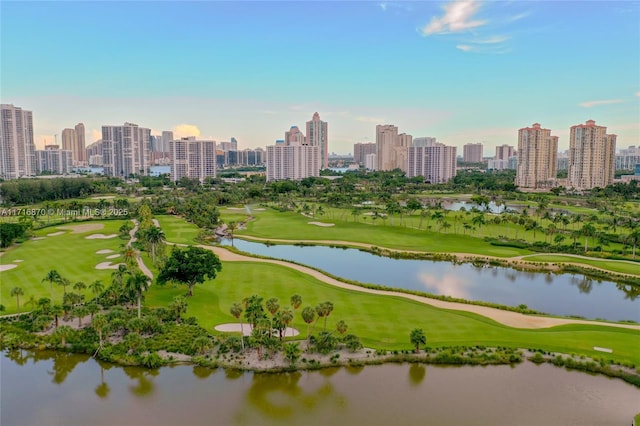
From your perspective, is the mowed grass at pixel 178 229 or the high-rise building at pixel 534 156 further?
the high-rise building at pixel 534 156

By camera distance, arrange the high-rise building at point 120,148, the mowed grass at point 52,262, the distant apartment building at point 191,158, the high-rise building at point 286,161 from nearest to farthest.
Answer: the mowed grass at point 52,262, the distant apartment building at point 191,158, the high-rise building at point 286,161, the high-rise building at point 120,148

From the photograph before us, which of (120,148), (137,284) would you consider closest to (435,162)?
(120,148)

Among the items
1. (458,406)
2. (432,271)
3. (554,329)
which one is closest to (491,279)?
(432,271)

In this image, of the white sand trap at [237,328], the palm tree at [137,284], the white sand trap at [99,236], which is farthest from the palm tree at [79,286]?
the white sand trap at [99,236]

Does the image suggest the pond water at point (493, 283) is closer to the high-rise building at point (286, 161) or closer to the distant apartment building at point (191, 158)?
the high-rise building at point (286, 161)

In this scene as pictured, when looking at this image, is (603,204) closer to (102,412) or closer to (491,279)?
(491,279)

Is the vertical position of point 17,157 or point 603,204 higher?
point 17,157
